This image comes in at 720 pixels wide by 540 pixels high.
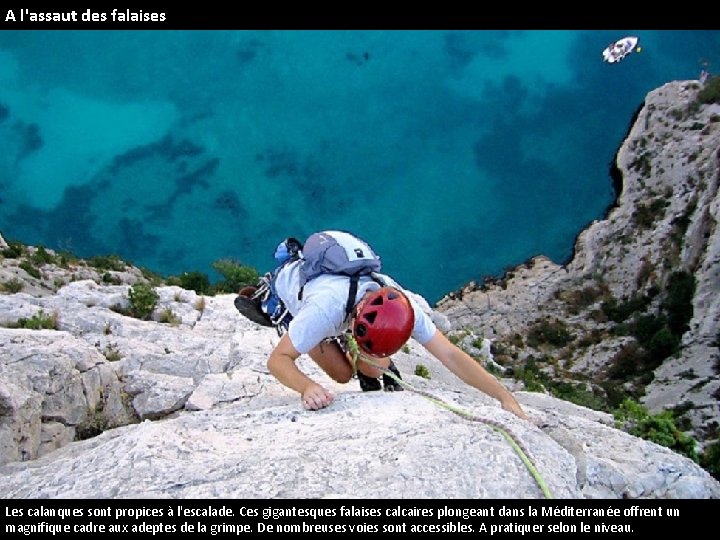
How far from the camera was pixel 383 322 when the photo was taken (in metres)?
4.36

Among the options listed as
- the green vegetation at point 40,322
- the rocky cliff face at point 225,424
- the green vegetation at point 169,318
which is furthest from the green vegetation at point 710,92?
the green vegetation at point 40,322

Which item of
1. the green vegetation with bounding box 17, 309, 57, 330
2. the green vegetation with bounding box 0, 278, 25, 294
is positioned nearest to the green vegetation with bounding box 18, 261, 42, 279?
the green vegetation with bounding box 0, 278, 25, 294

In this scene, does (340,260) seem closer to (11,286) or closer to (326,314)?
(326,314)

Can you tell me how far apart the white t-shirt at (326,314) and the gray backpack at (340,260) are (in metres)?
0.04

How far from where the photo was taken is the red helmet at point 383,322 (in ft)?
14.3

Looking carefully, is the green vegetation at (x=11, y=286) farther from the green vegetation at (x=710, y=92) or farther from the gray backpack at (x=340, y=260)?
the green vegetation at (x=710, y=92)

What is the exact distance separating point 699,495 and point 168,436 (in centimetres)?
364

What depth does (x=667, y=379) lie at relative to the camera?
19250mm

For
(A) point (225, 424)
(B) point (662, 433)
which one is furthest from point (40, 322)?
(B) point (662, 433)

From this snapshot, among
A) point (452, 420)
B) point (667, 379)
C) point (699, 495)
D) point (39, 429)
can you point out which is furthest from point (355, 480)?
point (667, 379)

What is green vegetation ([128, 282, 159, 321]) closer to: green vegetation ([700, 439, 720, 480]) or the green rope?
the green rope

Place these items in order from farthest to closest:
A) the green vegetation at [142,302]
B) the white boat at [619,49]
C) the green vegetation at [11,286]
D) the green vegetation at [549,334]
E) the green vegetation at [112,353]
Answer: the white boat at [619,49] < the green vegetation at [549,334] < the green vegetation at [11,286] < the green vegetation at [142,302] < the green vegetation at [112,353]
